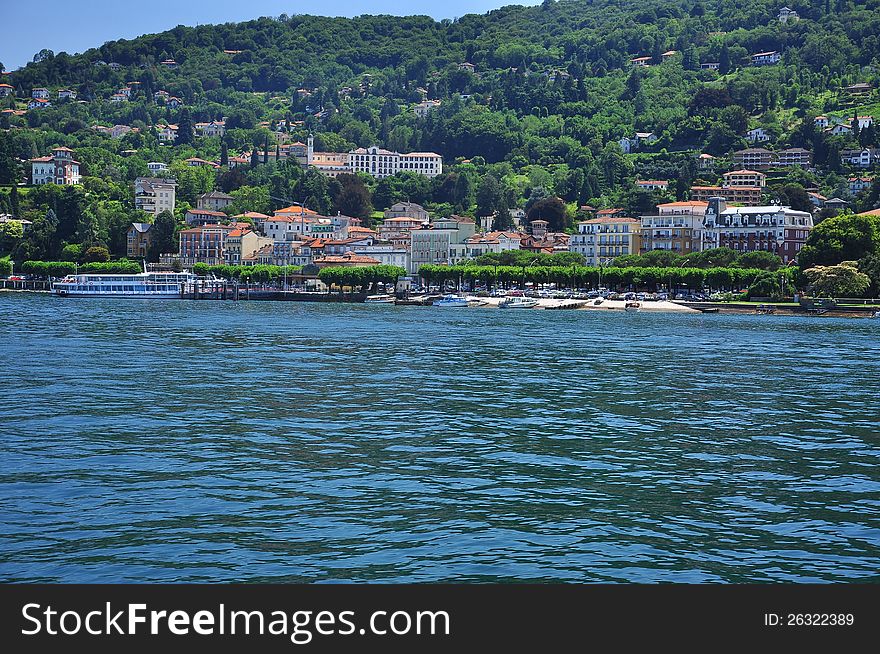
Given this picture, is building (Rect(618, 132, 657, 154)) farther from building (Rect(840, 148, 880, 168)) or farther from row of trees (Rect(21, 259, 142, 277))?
row of trees (Rect(21, 259, 142, 277))

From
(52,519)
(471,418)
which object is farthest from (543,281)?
(52,519)

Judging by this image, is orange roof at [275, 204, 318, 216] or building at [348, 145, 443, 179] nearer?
orange roof at [275, 204, 318, 216]

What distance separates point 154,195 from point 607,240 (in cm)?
6422

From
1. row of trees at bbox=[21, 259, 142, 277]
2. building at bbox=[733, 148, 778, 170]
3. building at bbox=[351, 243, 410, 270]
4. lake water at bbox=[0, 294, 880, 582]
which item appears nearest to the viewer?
lake water at bbox=[0, 294, 880, 582]

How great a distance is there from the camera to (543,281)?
10425cm

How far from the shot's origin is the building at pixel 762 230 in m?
104

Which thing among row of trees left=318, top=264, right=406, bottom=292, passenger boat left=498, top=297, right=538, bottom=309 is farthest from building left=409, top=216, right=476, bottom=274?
passenger boat left=498, top=297, right=538, bottom=309

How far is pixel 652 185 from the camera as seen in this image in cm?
14500

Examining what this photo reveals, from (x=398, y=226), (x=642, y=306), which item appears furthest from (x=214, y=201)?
(x=642, y=306)

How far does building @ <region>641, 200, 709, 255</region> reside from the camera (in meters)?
112

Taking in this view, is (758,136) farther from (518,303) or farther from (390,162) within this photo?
(518,303)

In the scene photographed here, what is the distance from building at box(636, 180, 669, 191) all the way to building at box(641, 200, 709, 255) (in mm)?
25603

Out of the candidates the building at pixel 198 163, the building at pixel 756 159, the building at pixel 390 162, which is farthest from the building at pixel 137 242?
the building at pixel 756 159

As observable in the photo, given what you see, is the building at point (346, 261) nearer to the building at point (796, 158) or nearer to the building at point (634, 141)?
the building at point (796, 158)
